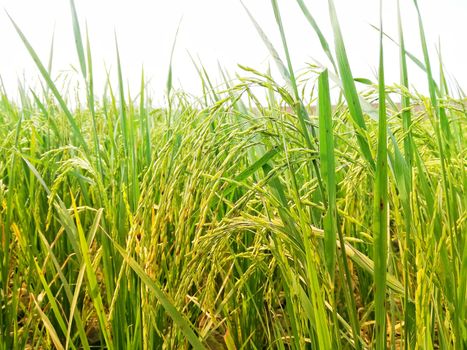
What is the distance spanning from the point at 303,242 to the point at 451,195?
0.96 ft

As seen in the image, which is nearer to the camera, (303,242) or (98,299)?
(303,242)

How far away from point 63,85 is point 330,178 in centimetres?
222

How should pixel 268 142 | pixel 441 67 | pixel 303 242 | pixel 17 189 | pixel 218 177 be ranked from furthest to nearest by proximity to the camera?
pixel 17 189 → pixel 441 67 → pixel 268 142 → pixel 303 242 → pixel 218 177

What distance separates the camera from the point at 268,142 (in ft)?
3.71

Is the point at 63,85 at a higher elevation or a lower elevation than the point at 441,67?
higher

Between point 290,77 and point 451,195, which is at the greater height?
point 290,77

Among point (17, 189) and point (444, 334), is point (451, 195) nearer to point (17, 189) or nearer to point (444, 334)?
point (444, 334)

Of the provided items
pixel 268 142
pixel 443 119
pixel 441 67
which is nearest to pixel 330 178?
pixel 268 142

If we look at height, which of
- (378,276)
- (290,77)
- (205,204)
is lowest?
(378,276)

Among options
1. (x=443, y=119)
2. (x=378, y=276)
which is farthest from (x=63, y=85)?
(x=378, y=276)

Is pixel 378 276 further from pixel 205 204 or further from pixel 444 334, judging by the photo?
pixel 205 204

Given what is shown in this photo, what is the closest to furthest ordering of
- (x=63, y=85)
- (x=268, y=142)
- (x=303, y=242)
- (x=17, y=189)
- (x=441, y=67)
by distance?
(x=303, y=242) < (x=268, y=142) < (x=441, y=67) < (x=17, y=189) < (x=63, y=85)

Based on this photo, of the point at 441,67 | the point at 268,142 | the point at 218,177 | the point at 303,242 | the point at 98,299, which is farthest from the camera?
the point at 441,67

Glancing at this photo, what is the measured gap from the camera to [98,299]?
4.07 feet
